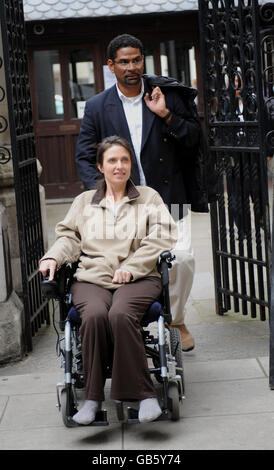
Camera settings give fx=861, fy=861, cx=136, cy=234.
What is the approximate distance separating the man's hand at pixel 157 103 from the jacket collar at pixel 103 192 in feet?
2.30

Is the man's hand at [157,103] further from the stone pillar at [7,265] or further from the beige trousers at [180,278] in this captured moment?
the stone pillar at [7,265]

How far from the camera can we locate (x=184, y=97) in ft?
18.7

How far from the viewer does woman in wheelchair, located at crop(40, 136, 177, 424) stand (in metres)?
4.34

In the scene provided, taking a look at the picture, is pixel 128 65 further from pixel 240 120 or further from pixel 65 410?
pixel 65 410

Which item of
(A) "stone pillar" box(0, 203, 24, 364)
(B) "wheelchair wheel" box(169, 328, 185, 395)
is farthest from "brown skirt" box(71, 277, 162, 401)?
(A) "stone pillar" box(0, 203, 24, 364)

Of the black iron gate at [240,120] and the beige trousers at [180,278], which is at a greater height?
the black iron gate at [240,120]

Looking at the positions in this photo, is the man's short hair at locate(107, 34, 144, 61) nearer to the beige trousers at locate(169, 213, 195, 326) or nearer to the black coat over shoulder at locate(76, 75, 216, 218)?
the black coat over shoulder at locate(76, 75, 216, 218)

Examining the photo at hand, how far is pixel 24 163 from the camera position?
6.37 m

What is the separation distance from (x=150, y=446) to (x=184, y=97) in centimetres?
244

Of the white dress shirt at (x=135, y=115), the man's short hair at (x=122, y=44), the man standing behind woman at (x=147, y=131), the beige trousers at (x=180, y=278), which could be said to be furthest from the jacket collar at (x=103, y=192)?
the man's short hair at (x=122, y=44)

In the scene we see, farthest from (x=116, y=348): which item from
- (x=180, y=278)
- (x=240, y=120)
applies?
(x=240, y=120)

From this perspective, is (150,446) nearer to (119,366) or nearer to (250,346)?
(119,366)

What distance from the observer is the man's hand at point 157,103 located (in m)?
5.49

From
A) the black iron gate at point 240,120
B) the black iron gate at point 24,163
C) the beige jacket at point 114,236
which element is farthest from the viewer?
the black iron gate at point 24,163
